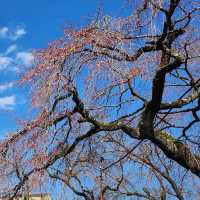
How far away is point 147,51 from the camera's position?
282 inches

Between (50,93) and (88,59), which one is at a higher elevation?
(88,59)

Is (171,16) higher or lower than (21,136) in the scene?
higher

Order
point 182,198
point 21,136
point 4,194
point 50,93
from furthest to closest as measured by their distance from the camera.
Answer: point 182,198, point 4,194, point 21,136, point 50,93

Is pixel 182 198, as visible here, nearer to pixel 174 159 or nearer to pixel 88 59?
pixel 174 159

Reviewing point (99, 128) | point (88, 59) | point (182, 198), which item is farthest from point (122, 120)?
point (182, 198)

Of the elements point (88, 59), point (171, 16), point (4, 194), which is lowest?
point (4, 194)

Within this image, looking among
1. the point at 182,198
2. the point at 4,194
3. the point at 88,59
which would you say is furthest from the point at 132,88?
the point at 182,198

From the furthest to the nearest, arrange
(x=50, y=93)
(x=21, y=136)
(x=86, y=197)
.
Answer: (x=86, y=197), (x=21, y=136), (x=50, y=93)

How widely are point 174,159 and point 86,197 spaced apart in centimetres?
635

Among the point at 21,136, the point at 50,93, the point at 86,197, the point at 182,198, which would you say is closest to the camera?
the point at 50,93

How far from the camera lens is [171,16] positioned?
7.10m

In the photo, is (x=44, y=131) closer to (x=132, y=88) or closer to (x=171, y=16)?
(x=132, y=88)

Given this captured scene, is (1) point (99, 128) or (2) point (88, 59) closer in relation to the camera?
(2) point (88, 59)

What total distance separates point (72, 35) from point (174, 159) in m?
2.93
